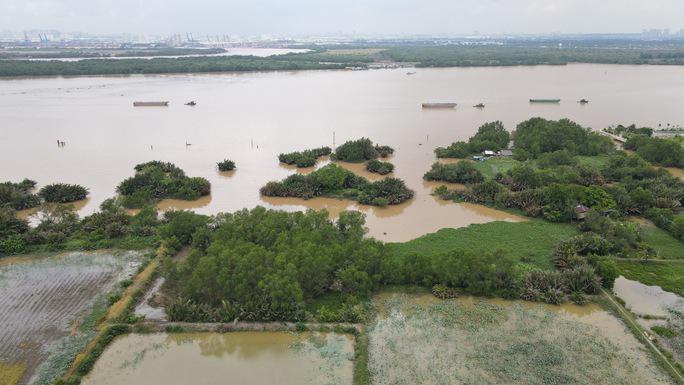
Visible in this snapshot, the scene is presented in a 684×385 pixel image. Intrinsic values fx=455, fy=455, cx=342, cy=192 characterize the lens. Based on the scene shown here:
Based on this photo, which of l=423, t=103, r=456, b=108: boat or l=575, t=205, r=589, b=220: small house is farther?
l=423, t=103, r=456, b=108: boat

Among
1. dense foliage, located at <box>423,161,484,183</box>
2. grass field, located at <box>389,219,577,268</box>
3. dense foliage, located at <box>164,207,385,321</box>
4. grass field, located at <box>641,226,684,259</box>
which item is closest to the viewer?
dense foliage, located at <box>164,207,385,321</box>

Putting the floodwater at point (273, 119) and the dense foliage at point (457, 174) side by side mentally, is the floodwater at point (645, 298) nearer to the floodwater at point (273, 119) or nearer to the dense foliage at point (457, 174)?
the floodwater at point (273, 119)

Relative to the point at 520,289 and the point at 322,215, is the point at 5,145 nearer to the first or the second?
the point at 322,215

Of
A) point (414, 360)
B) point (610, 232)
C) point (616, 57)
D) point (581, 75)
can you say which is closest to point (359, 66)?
point (581, 75)

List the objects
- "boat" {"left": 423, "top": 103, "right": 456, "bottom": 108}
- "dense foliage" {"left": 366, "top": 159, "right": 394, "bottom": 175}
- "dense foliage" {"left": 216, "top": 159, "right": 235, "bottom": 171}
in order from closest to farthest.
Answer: "dense foliage" {"left": 366, "top": 159, "right": 394, "bottom": 175} < "dense foliage" {"left": 216, "top": 159, "right": 235, "bottom": 171} < "boat" {"left": 423, "top": 103, "right": 456, "bottom": 108}

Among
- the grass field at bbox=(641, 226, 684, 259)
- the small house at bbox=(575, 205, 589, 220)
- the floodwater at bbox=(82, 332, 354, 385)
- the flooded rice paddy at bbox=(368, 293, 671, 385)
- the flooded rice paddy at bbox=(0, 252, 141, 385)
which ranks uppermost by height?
the small house at bbox=(575, 205, 589, 220)

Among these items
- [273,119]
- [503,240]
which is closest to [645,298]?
[503,240]

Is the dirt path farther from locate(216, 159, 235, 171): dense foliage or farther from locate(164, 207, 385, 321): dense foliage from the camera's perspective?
locate(216, 159, 235, 171): dense foliage

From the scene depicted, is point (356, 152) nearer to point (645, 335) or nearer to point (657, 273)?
point (657, 273)

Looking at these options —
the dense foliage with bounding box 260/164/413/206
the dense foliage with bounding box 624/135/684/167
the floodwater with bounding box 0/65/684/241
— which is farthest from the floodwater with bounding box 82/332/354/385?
the dense foliage with bounding box 624/135/684/167
